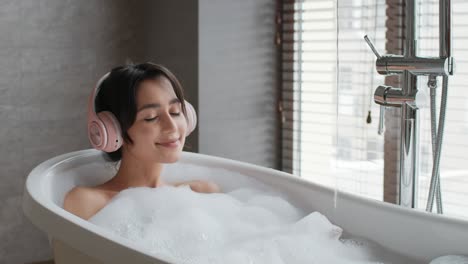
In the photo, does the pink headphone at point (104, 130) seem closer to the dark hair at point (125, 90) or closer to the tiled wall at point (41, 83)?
the dark hair at point (125, 90)

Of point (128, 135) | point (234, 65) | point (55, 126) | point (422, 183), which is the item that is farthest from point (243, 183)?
point (55, 126)

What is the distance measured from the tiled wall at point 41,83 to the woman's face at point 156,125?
1.16 m

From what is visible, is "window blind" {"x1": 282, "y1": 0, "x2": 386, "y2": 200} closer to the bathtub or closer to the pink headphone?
the bathtub

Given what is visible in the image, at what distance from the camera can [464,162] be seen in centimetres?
247

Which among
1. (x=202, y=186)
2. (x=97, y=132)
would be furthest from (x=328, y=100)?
(x=97, y=132)

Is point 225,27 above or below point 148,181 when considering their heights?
above

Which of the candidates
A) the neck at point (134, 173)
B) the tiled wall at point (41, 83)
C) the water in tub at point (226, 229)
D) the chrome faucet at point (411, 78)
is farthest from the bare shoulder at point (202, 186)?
the tiled wall at point (41, 83)

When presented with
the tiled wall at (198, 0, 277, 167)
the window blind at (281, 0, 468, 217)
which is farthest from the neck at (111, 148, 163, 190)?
the tiled wall at (198, 0, 277, 167)

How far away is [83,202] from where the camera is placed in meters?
2.04

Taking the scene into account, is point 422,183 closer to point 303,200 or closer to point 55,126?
point 303,200

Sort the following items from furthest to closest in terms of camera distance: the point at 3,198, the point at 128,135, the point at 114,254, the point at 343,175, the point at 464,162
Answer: the point at 3,198, the point at 464,162, the point at 343,175, the point at 128,135, the point at 114,254

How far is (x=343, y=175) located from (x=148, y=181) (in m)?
0.62

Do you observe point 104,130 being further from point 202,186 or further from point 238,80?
point 238,80

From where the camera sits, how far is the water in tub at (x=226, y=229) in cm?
187
